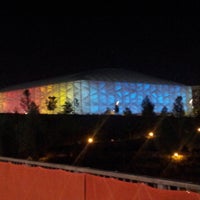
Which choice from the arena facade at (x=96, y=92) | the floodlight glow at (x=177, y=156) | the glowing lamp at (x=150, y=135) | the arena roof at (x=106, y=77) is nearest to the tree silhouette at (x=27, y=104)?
the arena facade at (x=96, y=92)

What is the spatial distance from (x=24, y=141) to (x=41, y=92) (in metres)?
52.9

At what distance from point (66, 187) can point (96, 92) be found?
234 feet

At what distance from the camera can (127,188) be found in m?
5.70

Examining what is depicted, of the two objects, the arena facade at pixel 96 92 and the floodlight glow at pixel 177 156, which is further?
the arena facade at pixel 96 92

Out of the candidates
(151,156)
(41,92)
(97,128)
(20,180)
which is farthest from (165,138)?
(41,92)

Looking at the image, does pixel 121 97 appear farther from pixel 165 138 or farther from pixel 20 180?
pixel 20 180

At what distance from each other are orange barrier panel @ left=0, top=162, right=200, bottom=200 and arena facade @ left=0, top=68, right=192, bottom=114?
63.8 metres

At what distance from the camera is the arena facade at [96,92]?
76.9 meters

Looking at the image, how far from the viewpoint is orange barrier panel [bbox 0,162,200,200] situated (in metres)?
5.34

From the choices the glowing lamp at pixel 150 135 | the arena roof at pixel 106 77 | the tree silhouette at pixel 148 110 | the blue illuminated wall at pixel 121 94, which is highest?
the arena roof at pixel 106 77

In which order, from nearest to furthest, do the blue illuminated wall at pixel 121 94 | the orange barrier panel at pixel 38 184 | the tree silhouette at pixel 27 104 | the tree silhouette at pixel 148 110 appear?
the orange barrier panel at pixel 38 184 → the tree silhouette at pixel 27 104 → the tree silhouette at pixel 148 110 → the blue illuminated wall at pixel 121 94

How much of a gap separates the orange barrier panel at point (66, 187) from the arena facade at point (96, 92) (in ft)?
209

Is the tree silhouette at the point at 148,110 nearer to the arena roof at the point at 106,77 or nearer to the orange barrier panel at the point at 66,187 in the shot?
the arena roof at the point at 106,77

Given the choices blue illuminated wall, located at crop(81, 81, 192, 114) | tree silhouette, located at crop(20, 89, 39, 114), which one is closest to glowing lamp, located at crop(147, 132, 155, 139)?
tree silhouette, located at crop(20, 89, 39, 114)
